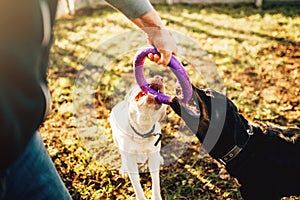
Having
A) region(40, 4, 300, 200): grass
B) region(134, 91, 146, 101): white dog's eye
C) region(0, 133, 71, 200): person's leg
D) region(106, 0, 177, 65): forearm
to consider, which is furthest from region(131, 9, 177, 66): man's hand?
region(40, 4, 300, 200): grass

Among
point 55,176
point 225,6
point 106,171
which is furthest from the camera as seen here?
point 225,6

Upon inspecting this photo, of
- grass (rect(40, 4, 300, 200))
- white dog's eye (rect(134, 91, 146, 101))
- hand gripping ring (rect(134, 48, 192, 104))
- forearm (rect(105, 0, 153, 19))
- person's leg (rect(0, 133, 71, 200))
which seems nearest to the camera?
person's leg (rect(0, 133, 71, 200))

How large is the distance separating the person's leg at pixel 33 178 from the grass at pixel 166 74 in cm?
147

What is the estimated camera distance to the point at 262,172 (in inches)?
84.7

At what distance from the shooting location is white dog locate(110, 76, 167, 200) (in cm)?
221

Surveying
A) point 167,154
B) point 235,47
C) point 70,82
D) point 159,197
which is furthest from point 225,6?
point 159,197

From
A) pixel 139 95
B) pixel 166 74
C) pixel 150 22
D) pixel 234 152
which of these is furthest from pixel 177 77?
pixel 166 74

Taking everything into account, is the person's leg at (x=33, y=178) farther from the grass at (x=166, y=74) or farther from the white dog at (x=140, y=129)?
the grass at (x=166, y=74)

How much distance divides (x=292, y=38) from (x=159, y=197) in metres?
3.16

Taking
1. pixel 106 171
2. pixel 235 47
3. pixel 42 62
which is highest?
pixel 42 62

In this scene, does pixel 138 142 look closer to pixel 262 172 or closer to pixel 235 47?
pixel 262 172

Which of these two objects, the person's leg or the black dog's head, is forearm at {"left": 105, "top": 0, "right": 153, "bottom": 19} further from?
the person's leg

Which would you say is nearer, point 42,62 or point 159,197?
point 42,62

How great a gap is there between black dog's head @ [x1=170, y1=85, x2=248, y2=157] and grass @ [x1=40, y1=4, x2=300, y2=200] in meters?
0.80
